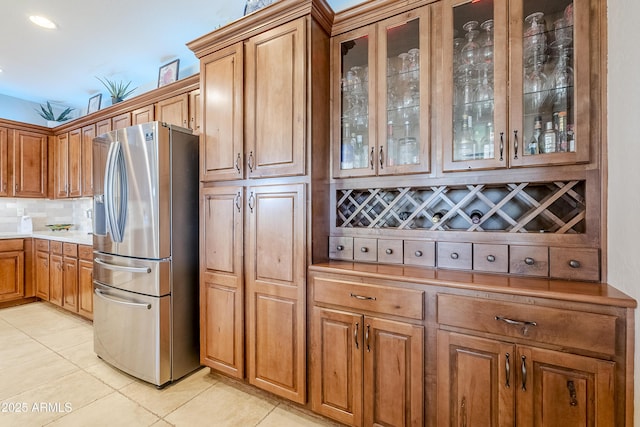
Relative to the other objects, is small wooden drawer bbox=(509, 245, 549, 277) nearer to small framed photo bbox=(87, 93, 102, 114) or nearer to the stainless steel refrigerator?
the stainless steel refrigerator

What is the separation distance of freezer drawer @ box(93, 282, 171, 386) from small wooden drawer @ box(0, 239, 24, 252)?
8.28ft

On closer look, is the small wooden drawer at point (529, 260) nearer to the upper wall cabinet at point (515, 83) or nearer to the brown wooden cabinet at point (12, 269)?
the upper wall cabinet at point (515, 83)

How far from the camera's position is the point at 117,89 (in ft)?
11.4

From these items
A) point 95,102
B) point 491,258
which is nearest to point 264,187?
point 491,258

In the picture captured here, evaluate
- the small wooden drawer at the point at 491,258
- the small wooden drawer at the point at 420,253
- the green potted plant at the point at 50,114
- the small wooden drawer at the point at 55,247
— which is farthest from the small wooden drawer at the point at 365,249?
the green potted plant at the point at 50,114

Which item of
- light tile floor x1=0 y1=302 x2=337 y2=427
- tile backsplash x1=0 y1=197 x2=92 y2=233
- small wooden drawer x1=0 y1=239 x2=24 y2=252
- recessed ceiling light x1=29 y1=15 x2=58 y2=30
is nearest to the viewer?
light tile floor x1=0 y1=302 x2=337 y2=427

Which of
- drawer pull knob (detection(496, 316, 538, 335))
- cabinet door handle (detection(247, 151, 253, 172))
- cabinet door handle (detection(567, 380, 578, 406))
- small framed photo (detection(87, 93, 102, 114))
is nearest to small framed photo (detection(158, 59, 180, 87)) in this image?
small framed photo (detection(87, 93, 102, 114))

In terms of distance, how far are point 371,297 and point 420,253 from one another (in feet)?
1.51

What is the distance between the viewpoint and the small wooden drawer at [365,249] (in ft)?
6.06

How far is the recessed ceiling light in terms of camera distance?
237 centimetres

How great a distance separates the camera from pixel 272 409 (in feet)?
5.97

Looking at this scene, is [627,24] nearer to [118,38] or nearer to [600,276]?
[600,276]

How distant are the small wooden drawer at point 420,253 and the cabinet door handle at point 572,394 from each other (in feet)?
2.44

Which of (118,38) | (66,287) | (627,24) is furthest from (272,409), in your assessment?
(118,38)
